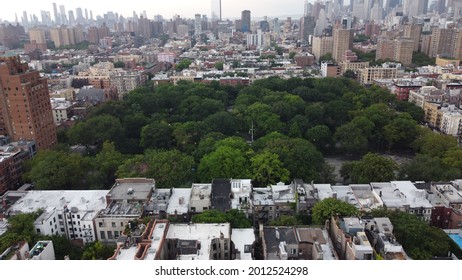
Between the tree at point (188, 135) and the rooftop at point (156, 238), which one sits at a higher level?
the rooftop at point (156, 238)

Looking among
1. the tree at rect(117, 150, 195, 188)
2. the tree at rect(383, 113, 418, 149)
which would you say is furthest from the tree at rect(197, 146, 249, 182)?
the tree at rect(383, 113, 418, 149)

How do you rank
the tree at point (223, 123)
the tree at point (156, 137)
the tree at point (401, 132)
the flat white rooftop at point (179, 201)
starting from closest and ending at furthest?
the flat white rooftop at point (179, 201)
the tree at point (156, 137)
the tree at point (401, 132)
the tree at point (223, 123)

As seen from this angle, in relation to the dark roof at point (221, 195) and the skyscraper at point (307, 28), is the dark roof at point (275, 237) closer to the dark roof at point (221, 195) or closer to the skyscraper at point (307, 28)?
the dark roof at point (221, 195)

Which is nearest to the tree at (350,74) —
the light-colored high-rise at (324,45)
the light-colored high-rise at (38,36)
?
the light-colored high-rise at (324,45)

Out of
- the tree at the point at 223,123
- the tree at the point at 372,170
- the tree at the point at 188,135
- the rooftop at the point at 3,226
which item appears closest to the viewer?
the rooftop at the point at 3,226

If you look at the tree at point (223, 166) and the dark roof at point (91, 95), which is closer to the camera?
the tree at point (223, 166)

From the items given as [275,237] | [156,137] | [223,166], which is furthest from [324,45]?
[275,237]

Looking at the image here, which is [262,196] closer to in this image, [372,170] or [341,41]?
[372,170]

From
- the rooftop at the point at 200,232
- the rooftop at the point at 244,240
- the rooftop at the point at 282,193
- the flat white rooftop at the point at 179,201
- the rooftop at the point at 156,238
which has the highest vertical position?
the rooftop at the point at 156,238
